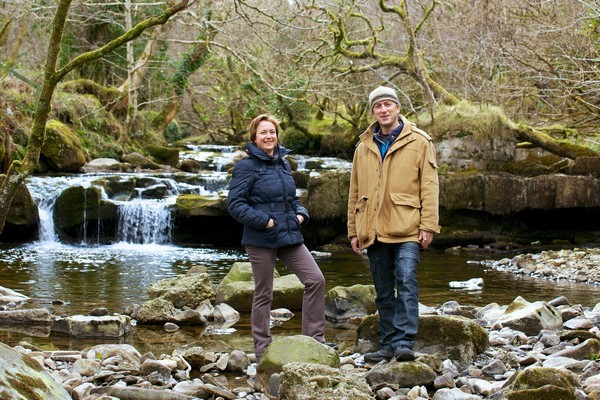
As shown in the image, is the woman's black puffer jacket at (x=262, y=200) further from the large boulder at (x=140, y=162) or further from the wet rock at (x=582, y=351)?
the large boulder at (x=140, y=162)

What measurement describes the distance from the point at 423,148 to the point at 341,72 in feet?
51.8

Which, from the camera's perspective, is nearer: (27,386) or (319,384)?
(27,386)

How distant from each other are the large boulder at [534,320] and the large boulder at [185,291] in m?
3.50

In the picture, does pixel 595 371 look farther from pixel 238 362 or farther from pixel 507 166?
pixel 507 166

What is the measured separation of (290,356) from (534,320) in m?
2.75

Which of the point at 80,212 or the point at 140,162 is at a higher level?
the point at 140,162

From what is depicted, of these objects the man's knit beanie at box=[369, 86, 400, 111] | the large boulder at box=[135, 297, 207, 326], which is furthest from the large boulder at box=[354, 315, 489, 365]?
the large boulder at box=[135, 297, 207, 326]

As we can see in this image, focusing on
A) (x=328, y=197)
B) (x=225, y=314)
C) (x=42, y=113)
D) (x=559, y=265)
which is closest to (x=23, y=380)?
(x=42, y=113)

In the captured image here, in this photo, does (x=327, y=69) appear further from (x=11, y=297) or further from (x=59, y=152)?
(x=11, y=297)

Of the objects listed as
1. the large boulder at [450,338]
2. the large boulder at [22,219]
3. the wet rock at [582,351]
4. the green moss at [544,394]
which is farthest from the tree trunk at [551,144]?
the green moss at [544,394]

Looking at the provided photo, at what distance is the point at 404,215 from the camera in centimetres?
512

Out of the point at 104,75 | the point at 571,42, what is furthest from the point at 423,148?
the point at 104,75

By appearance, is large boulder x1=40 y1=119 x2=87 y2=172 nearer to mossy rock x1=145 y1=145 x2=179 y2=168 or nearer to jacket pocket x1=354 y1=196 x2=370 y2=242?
mossy rock x1=145 y1=145 x2=179 y2=168

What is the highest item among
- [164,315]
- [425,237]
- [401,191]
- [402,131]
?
[402,131]
